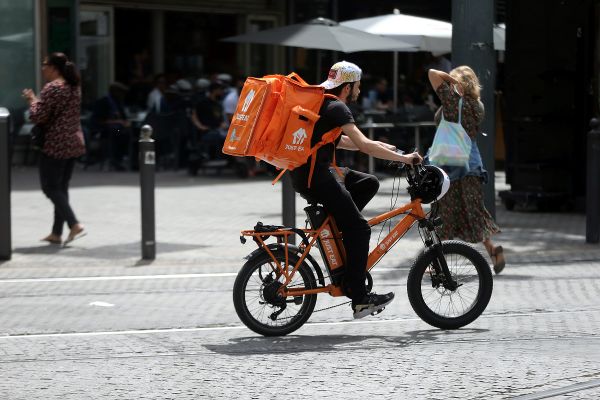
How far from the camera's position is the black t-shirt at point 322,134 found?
7.91 m

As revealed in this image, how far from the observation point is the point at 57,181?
1290 centimetres

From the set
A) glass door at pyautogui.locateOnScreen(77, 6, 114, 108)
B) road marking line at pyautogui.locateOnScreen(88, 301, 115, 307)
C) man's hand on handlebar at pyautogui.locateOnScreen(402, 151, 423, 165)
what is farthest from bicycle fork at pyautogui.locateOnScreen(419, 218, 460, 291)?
glass door at pyautogui.locateOnScreen(77, 6, 114, 108)

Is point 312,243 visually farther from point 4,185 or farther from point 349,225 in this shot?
point 4,185

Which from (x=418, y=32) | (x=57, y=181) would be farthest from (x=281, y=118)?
(x=418, y=32)

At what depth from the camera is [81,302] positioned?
9727mm

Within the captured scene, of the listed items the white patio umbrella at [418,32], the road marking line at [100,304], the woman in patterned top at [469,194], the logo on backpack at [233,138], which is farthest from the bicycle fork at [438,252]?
the white patio umbrella at [418,32]

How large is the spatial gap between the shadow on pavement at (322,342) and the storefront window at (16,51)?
15.2 meters

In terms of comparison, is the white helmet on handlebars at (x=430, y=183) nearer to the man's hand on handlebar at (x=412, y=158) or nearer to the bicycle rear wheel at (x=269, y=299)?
the man's hand on handlebar at (x=412, y=158)

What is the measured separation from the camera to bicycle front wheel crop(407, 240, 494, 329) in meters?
8.28

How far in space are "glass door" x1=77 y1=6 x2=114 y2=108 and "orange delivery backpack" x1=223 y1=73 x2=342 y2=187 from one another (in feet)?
55.7

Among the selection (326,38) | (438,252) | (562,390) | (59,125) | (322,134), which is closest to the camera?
(562,390)

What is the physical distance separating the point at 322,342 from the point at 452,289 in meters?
0.94

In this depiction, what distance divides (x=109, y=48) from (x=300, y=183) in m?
17.9

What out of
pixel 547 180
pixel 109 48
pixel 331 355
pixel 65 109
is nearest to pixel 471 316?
pixel 331 355
